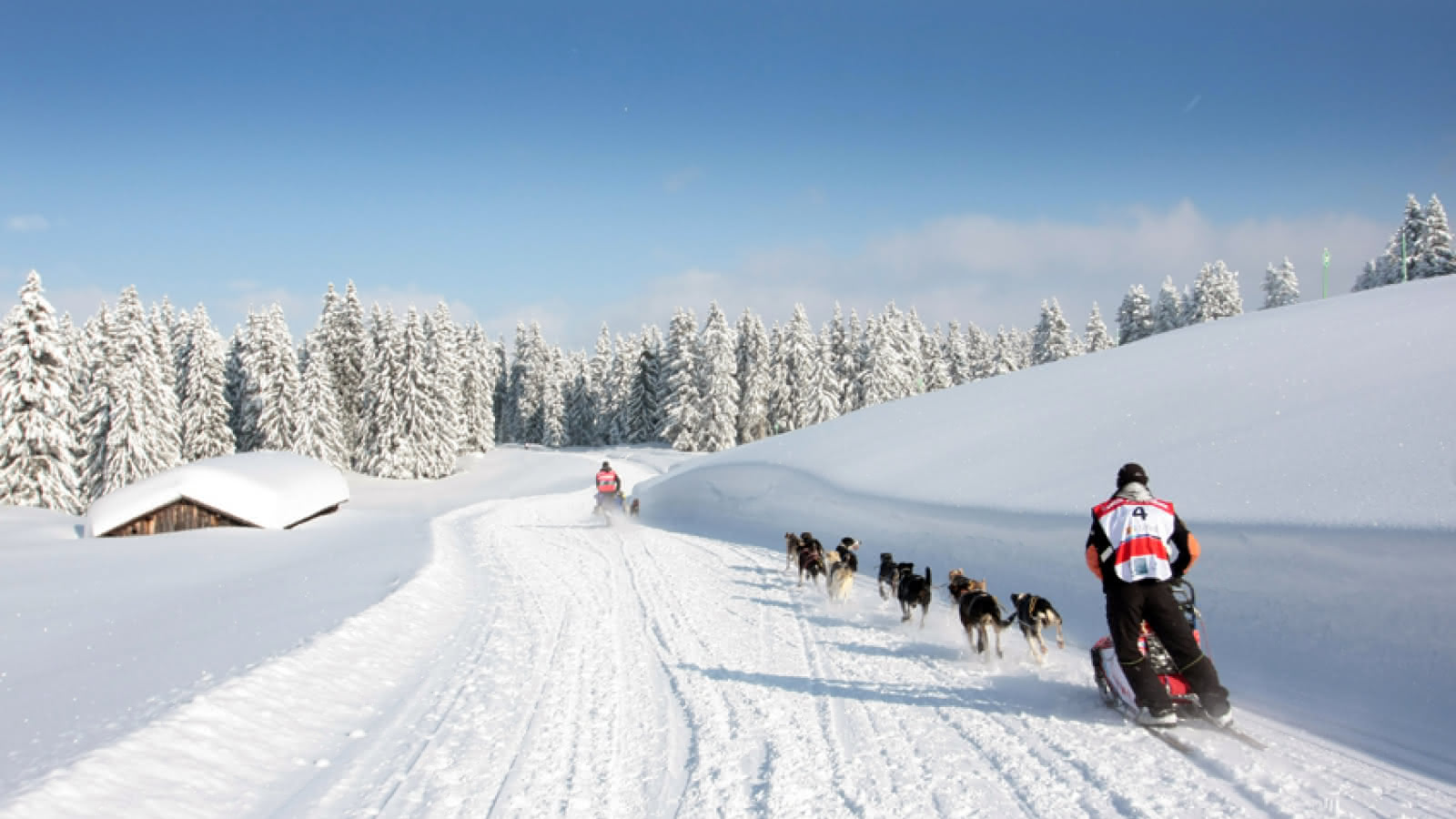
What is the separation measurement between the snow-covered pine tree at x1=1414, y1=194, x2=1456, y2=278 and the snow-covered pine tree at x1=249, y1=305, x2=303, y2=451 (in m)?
75.1

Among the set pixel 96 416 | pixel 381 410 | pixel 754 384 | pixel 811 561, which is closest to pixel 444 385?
pixel 381 410

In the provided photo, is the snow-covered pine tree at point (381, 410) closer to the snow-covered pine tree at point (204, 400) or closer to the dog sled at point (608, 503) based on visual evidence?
the snow-covered pine tree at point (204, 400)

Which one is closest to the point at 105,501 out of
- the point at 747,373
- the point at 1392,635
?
the point at 1392,635

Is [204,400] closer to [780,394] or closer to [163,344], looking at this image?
[163,344]

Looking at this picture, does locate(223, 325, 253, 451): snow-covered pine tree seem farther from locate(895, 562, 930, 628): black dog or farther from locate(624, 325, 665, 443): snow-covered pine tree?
locate(895, 562, 930, 628): black dog

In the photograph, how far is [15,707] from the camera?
21.3 ft

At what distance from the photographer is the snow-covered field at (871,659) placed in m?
4.82

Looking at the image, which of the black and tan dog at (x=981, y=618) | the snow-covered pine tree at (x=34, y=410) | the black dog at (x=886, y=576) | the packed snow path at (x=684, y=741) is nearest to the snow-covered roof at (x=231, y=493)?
the snow-covered pine tree at (x=34, y=410)

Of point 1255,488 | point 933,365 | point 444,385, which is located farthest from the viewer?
point 933,365

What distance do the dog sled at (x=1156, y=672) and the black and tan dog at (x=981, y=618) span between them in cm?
134

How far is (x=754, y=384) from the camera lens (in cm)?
6850

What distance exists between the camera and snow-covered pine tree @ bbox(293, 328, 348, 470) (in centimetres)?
5044

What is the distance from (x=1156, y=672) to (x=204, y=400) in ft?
192

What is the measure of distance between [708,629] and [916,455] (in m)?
9.08
